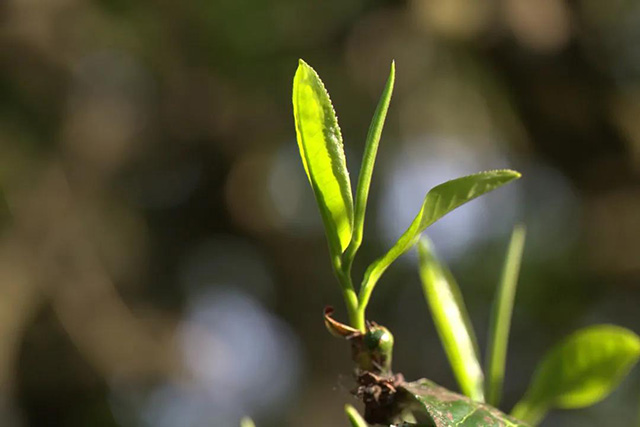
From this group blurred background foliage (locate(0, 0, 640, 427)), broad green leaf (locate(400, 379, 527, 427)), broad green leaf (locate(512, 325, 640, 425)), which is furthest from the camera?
blurred background foliage (locate(0, 0, 640, 427))

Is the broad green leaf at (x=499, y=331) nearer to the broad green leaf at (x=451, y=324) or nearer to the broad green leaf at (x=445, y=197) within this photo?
the broad green leaf at (x=451, y=324)

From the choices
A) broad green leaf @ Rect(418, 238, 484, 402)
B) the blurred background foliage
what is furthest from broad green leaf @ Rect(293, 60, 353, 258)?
the blurred background foliage

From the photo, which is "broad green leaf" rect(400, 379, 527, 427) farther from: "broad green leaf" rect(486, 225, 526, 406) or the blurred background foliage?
the blurred background foliage

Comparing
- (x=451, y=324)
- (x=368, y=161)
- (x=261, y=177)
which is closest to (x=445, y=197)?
(x=368, y=161)

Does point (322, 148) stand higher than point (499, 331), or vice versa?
point (322, 148)

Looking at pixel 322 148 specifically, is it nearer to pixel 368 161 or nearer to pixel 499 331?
pixel 368 161

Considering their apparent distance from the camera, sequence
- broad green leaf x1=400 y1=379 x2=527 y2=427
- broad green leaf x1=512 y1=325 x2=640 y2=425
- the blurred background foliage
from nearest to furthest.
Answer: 1. broad green leaf x1=400 y1=379 x2=527 y2=427
2. broad green leaf x1=512 y1=325 x2=640 y2=425
3. the blurred background foliage

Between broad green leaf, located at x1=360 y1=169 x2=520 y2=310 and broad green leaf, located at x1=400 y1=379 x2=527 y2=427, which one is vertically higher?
broad green leaf, located at x1=360 y1=169 x2=520 y2=310
